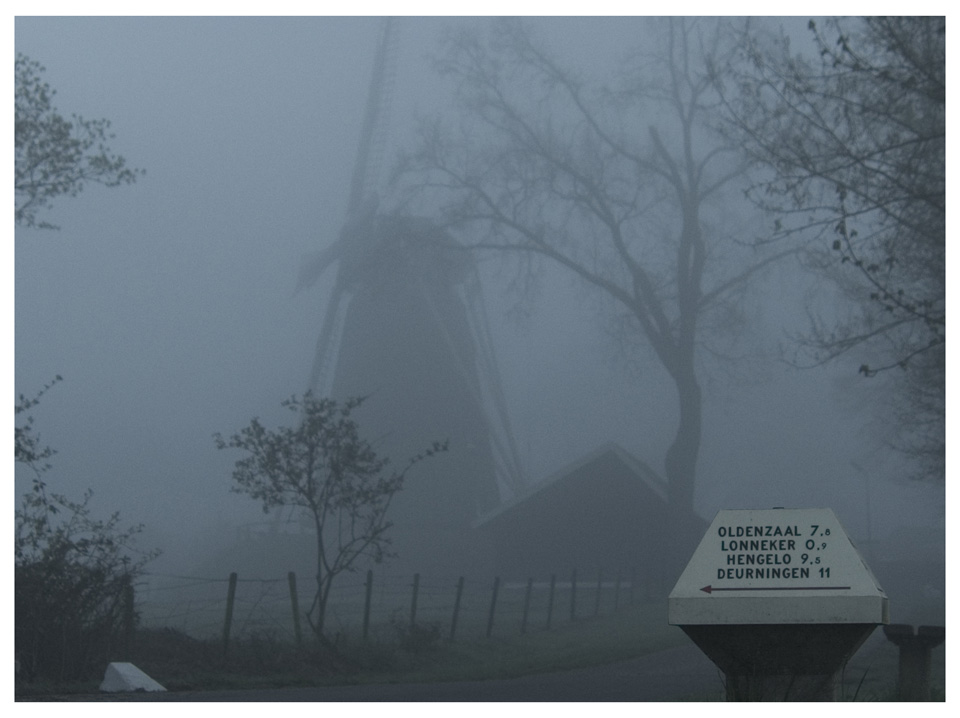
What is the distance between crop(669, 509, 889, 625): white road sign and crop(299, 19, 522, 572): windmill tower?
13295 millimetres

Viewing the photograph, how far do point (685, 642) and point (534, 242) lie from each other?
7602 millimetres

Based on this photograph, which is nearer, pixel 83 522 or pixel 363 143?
pixel 83 522

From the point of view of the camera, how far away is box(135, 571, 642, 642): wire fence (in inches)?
548

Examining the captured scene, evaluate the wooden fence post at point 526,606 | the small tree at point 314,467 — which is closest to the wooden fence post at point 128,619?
the small tree at point 314,467

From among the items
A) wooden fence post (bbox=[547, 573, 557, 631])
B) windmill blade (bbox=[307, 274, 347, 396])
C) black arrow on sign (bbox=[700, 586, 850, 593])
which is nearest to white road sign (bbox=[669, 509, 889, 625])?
black arrow on sign (bbox=[700, 586, 850, 593])

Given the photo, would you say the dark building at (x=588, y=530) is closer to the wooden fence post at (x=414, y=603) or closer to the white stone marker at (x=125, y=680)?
the wooden fence post at (x=414, y=603)

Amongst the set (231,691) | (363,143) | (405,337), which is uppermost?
(363,143)

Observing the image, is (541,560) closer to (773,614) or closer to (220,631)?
(220,631)

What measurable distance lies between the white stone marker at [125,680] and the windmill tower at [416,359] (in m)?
7.25

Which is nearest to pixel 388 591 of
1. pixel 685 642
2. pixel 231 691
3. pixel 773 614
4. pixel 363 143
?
pixel 685 642

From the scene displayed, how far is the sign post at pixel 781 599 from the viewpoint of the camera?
4.49 metres

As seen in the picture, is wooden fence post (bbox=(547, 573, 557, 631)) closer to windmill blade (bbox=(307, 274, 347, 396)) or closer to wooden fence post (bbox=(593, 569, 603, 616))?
wooden fence post (bbox=(593, 569, 603, 616))

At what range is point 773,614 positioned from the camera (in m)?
4.53

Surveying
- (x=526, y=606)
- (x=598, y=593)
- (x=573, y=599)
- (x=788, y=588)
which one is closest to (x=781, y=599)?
(x=788, y=588)
